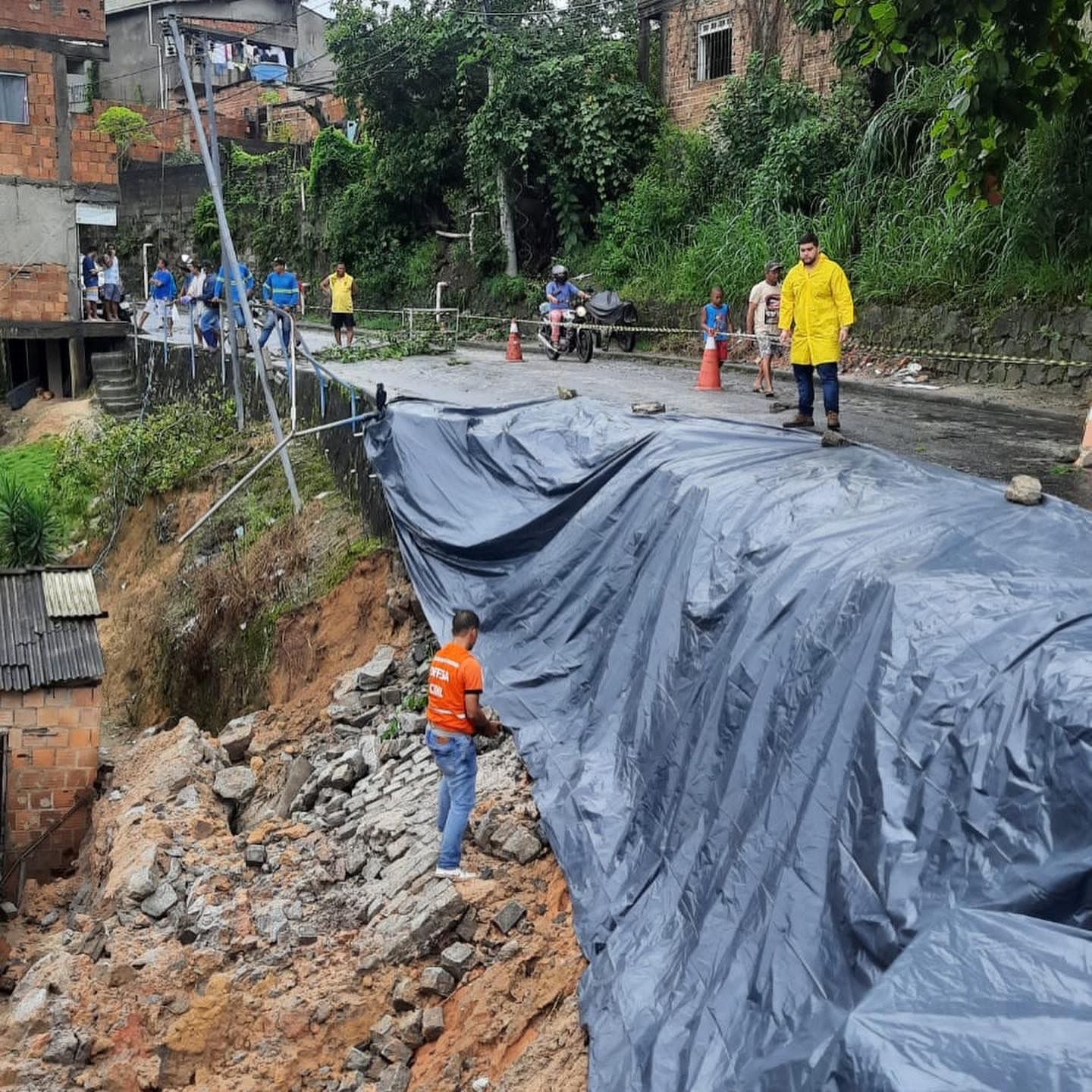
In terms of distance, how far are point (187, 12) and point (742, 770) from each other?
138ft

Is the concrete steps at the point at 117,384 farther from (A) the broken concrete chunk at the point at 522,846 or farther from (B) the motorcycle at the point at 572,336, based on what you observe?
(A) the broken concrete chunk at the point at 522,846

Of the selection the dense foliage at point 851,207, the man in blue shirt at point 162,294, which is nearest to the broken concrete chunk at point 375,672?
the dense foliage at point 851,207

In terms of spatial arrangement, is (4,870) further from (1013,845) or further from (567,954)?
(1013,845)

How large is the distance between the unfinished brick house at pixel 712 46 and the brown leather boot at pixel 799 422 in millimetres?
12917

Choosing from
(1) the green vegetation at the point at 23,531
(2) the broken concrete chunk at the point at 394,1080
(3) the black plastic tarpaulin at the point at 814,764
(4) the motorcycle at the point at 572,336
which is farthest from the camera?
(4) the motorcycle at the point at 572,336

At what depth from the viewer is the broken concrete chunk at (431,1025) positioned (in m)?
5.96

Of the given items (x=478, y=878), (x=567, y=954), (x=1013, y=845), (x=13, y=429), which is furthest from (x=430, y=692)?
(x=13, y=429)

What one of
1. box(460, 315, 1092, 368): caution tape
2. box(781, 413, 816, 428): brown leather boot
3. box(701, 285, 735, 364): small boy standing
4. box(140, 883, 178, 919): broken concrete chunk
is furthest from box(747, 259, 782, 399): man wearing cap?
box(140, 883, 178, 919): broken concrete chunk

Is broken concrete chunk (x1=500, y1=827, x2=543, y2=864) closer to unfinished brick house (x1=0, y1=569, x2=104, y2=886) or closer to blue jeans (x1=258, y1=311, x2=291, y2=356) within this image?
unfinished brick house (x1=0, y1=569, x2=104, y2=886)

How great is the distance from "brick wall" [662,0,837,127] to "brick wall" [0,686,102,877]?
16035mm

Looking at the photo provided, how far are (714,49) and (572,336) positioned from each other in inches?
315

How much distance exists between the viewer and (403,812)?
7918 millimetres

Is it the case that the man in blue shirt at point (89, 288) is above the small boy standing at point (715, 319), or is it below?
above

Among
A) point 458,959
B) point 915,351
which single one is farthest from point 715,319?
point 458,959
